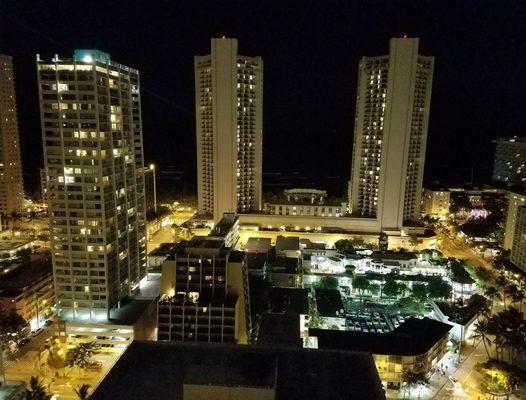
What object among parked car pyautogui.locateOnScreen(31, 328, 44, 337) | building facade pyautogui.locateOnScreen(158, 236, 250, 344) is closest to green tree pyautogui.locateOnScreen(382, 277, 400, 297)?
building facade pyautogui.locateOnScreen(158, 236, 250, 344)

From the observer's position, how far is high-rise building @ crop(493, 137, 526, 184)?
129 metres

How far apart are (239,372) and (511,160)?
140680 millimetres

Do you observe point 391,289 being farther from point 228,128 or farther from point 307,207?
point 228,128

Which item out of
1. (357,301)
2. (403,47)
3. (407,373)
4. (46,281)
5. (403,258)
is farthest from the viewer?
(403,47)

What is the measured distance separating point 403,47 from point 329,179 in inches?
4701

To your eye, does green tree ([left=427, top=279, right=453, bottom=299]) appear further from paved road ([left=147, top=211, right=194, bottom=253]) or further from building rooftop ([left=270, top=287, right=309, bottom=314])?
paved road ([left=147, top=211, right=194, bottom=253])

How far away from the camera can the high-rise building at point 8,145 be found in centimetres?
8562

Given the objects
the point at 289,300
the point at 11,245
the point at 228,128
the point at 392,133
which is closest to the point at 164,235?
the point at 228,128

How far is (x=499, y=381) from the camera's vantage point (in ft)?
131

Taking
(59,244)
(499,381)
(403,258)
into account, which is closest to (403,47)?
(403,258)

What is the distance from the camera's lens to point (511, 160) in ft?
438

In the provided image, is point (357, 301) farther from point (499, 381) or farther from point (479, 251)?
point (479, 251)

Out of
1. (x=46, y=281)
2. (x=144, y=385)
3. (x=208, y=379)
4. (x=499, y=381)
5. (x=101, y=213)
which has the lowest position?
(x=499, y=381)

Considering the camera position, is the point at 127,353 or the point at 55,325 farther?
the point at 55,325
